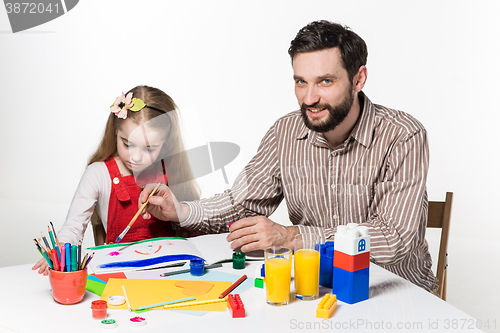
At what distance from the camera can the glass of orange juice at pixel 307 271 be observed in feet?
3.46

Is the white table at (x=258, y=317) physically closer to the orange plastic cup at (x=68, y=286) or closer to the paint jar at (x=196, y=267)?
the orange plastic cup at (x=68, y=286)

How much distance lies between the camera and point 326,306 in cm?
99

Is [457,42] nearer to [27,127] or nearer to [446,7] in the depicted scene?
[446,7]

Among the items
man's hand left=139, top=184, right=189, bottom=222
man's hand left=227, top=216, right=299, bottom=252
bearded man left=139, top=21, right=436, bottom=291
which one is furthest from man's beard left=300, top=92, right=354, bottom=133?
man's hand left=139, top=184, right=189, bottom=222

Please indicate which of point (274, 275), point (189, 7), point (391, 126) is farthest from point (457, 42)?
point (274, 275)

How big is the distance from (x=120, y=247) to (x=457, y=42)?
318 cm

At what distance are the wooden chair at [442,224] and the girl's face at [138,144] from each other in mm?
1031

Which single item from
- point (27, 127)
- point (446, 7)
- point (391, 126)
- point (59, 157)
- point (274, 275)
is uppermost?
point (446, 7)

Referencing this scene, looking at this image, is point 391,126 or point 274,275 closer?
point 274,275

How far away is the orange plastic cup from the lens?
101cm

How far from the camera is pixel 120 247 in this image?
1.41m

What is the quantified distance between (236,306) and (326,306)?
18 centimetres

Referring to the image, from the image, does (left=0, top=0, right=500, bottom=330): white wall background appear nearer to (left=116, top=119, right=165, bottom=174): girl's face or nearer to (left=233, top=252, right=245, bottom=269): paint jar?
(left=116, top=119, right=165, bottom=174): girl's face

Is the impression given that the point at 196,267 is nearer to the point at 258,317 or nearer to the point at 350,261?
the point at 258,317
